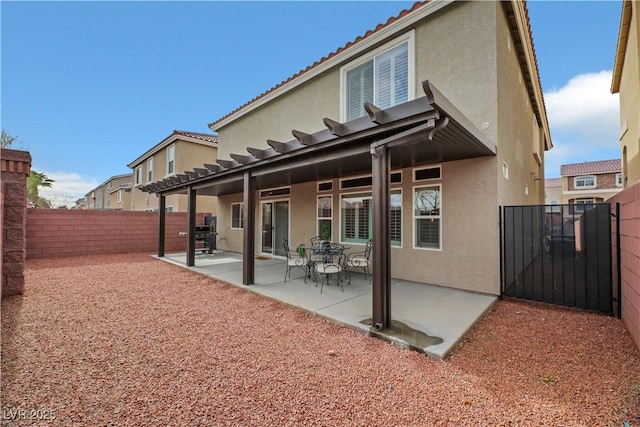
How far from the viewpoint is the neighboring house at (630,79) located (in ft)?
21.2

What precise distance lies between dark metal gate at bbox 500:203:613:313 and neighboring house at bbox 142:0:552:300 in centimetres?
39

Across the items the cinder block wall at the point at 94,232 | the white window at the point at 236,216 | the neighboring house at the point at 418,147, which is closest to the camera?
the neighboring house at the point at 418,147

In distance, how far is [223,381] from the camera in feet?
8.76

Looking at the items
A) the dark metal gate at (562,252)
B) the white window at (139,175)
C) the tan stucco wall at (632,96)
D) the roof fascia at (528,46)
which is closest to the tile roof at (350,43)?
the roof fascia at (528,46)

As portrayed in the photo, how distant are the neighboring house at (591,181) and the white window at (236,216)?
2974cm

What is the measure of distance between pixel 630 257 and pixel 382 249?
10.8 ft

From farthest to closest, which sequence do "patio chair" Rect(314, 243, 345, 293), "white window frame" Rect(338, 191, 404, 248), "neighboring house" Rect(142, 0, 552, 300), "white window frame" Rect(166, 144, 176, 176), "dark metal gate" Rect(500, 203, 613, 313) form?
"white window frame" Rect(166, 144, 176, 176)
"white window frame" Rect(338, 191, 404, 248)
"patio chair" Rect(314, 243, 345, 293)
"dark metal gate" Rect(500, 203, 613, 313)
"neighboring house" Rect(142, 0, 552, 300)

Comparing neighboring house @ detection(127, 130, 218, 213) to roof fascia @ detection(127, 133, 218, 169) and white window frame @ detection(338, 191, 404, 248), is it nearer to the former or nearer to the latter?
roof fascia @ detection(127, 133, 218, 169)

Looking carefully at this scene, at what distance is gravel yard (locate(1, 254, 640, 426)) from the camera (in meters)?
2.23

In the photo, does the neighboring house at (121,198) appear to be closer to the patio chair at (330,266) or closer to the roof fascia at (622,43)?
the patio chair at (330,266)


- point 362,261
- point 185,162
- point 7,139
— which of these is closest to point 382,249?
point 362,261

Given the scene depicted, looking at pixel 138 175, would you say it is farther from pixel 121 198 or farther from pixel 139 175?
pixel 121 198

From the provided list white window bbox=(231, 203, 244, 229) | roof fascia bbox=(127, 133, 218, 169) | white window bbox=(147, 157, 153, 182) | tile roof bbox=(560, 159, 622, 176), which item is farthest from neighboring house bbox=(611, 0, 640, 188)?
tile roof bbox=(560, 159, 622, 176)

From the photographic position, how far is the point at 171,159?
1612 centimetres
